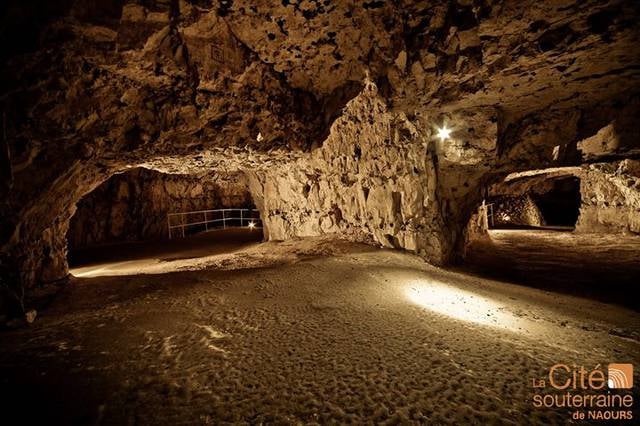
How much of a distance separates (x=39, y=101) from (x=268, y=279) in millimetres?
4141

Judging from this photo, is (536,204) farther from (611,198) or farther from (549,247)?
(549,247)

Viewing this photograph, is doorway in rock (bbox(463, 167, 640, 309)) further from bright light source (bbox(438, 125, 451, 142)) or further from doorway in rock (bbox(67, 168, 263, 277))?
doorway in rock (bbox(67, 168, 263, 277))

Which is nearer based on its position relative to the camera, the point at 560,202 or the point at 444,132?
the point at 444,132

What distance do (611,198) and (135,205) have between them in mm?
22165

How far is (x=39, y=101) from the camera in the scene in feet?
13.1

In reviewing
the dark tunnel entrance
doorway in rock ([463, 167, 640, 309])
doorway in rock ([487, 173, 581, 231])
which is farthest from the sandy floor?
the dark tunnel entrance

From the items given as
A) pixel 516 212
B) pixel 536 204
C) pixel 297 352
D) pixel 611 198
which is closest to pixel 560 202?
pixel 536 204

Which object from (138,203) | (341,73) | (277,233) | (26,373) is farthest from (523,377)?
(138,203)

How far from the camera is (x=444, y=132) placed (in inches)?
259

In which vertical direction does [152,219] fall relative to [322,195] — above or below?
below

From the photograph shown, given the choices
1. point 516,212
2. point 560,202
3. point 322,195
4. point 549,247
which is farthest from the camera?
point 560,202

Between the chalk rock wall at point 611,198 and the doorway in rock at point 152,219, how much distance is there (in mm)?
14546

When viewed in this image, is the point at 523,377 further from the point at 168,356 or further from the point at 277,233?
the point at 277,233

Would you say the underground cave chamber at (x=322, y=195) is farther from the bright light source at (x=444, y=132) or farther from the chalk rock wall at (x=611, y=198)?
the chalk rock wall at (x=611, y=198)
